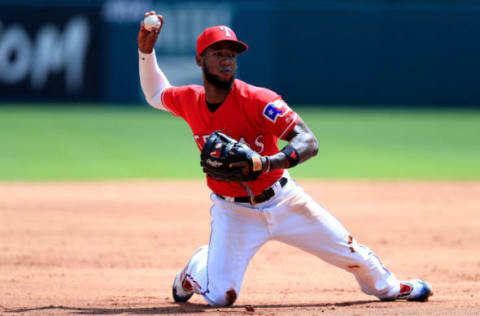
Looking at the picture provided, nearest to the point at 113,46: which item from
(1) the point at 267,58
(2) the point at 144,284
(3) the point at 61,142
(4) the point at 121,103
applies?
(4) the point at 121,103

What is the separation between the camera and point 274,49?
2289 centimetres

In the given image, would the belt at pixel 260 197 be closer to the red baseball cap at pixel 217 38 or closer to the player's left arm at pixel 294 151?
the player's left arm at pixel 294 151

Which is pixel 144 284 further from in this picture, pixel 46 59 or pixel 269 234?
pixel 46 59

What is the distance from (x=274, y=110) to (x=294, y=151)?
0.31m

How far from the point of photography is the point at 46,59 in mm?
21719

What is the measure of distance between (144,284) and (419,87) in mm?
18357

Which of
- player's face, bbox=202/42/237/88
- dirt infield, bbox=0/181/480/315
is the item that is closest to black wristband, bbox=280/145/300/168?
player's face, bbox=202/42/237/88

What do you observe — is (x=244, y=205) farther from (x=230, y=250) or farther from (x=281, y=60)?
(x=281, y=60)

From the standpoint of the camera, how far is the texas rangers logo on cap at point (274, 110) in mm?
4922

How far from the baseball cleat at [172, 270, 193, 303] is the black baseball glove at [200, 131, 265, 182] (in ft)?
2.88

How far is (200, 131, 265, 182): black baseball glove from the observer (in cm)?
473

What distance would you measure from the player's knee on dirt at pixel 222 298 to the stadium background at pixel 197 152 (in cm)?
9

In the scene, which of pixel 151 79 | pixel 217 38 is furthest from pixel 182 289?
pixel 217 38

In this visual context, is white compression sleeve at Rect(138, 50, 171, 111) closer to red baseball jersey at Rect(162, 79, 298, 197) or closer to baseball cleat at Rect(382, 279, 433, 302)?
red baseball jersey at Rect(162, 79, 298, 197)
